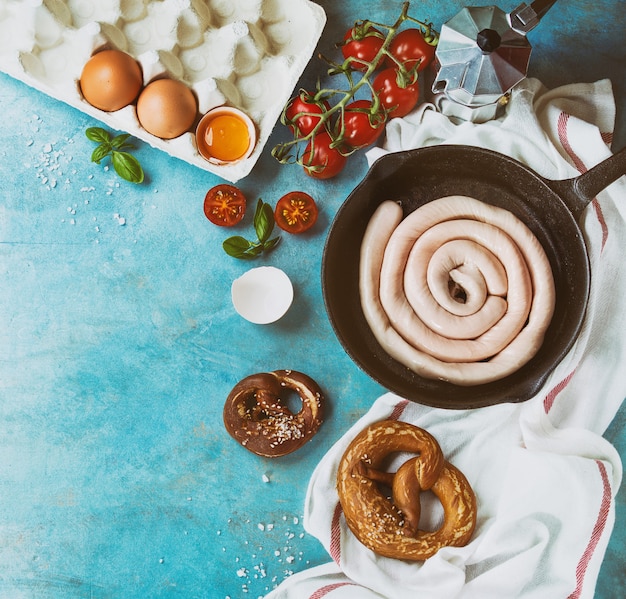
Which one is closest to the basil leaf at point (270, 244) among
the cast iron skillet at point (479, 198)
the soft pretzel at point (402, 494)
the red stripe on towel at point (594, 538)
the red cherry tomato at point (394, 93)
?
the cast iron skillet at point (479, 198)

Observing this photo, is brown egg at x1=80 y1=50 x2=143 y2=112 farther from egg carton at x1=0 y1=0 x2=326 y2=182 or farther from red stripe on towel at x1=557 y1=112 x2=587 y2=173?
red stripe on towel at x1=557 y1=112 x2=587 y2=173

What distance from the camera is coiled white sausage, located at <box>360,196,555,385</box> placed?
62.7 inches

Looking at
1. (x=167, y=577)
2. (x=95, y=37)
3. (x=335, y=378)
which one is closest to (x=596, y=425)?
(x=335, y=378)

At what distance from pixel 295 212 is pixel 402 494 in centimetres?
80

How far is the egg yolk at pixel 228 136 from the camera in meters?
1.75

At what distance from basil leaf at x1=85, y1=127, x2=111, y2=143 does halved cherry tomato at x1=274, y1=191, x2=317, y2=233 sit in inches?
20.2

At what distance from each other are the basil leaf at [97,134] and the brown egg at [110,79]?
88 mm

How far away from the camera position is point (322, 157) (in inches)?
68.8

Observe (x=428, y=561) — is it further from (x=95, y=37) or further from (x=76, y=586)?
(x=95, y=37)

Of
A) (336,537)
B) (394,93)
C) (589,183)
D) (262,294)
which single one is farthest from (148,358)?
(589,183)

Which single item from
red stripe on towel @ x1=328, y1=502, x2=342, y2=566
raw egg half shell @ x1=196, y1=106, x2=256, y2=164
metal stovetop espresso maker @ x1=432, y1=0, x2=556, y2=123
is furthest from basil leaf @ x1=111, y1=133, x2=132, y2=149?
red stripe on towel @ x1=328, y1=502, x2=342, y2=566

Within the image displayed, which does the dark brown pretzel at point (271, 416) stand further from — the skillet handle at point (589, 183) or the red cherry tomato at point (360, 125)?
the skillet handle at point (589, 183)

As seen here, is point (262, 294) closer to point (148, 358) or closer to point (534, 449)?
point (148, 358)

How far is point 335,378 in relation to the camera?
1831 millimetres
